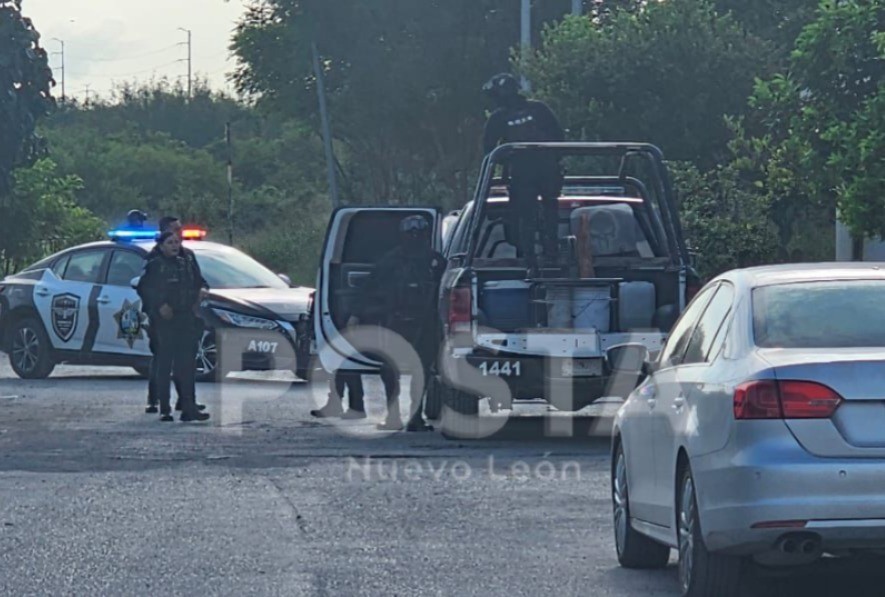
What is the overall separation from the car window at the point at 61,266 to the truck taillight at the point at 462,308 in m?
8.68

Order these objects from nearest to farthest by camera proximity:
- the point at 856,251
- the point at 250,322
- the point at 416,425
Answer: the point at 416,425 → the point at 250,322 → the point at 856,251

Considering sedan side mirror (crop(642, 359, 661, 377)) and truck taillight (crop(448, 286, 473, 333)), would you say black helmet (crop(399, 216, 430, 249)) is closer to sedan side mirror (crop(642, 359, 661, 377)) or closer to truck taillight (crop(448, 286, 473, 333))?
truck taillight (crop(448, 286, 473, 333))

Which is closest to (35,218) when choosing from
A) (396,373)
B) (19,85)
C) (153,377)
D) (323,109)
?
(19,85)

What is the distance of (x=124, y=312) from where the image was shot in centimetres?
2112

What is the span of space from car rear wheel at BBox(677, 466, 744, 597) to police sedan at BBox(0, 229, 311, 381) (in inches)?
491

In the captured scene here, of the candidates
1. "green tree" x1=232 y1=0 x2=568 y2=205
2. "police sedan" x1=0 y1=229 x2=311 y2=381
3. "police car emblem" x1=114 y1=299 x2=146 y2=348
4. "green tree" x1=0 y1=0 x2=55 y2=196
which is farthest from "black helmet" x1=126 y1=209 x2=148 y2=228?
"green tree" x1=232 y1=0 x2=568 y2=205

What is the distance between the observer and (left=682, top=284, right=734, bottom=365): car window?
8.16 m

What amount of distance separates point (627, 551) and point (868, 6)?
35.5 feet

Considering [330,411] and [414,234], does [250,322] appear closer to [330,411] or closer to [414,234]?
[330,411]

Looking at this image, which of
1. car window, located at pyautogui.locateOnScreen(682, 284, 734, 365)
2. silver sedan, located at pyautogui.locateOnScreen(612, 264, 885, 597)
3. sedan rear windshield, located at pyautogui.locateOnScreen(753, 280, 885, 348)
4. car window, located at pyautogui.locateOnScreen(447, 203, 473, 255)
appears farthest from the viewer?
car window, located at pyautogui.locateOnScreen(447, 203, 473, 255)

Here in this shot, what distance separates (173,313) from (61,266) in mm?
5431

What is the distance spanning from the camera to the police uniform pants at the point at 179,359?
16875 millimetres

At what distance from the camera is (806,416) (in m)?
7.20

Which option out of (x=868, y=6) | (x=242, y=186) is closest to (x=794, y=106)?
(x=868, y=6)
